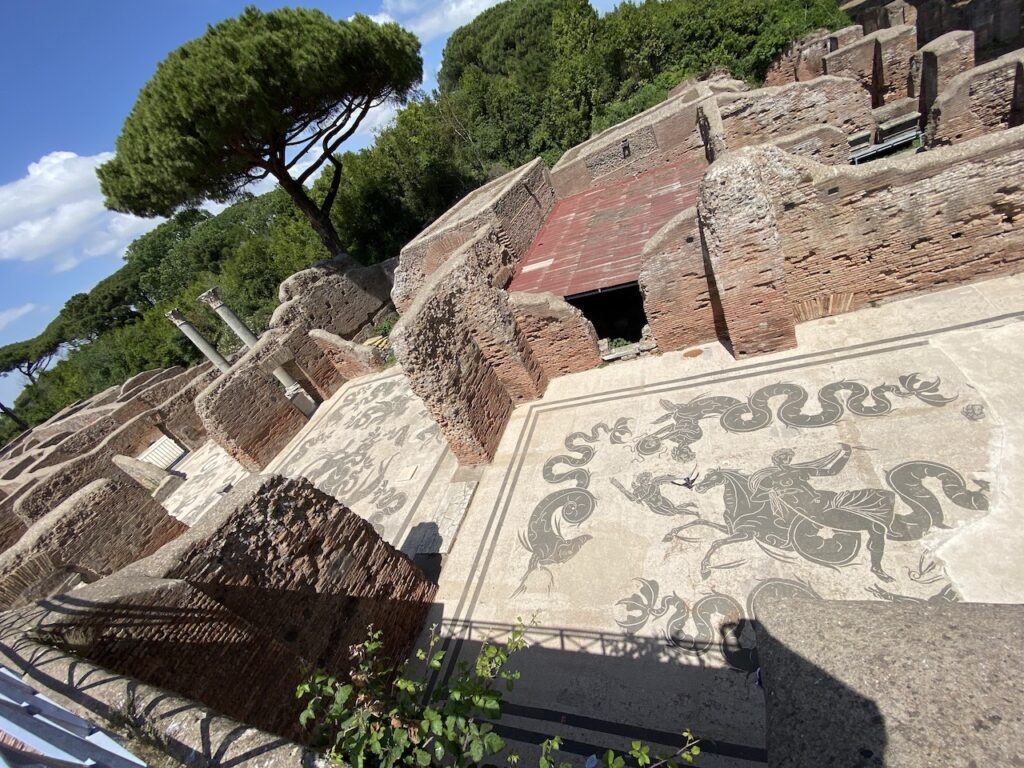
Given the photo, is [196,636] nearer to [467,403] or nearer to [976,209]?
[467,403]

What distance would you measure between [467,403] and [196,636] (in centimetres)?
433

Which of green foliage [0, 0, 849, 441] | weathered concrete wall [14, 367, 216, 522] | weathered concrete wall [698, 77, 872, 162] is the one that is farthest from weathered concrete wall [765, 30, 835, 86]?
weathered concrete wall [14, 367, 216, 522]

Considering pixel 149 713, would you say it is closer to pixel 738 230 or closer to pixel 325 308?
pixel 738 230

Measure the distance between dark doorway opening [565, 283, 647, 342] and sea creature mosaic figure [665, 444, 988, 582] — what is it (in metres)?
5.02

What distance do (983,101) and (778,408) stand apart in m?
7.73

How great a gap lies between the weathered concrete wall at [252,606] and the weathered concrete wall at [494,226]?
711 centimetres

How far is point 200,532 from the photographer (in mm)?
3924

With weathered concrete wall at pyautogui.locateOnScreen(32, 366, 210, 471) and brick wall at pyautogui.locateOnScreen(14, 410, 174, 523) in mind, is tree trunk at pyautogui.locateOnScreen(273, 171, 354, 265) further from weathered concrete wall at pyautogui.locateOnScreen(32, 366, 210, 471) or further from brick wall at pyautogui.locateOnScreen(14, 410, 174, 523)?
brick wall at pyautogui.locateOnScreen(14, 410, 174, 523)

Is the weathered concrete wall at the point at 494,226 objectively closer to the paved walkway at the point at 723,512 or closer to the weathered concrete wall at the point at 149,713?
the paved walkway at the point at 723,512

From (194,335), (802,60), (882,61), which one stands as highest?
(194,335)

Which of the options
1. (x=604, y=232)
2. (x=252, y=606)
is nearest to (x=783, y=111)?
(x=604, y=232)

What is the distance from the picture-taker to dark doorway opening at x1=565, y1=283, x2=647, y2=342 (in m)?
10.1

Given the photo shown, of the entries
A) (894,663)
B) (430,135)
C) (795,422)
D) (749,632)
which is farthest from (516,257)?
(430,135)

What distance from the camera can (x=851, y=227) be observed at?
5.96 m
